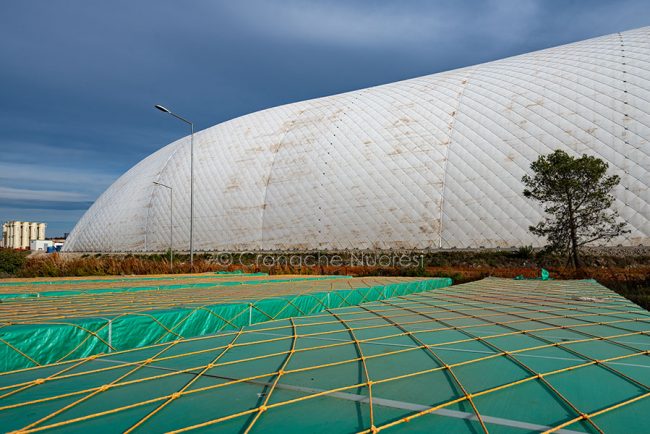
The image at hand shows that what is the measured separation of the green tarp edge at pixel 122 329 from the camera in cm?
505

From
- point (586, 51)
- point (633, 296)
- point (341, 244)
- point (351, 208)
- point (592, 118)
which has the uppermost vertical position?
point (586, 51)

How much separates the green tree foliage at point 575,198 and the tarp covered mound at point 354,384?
17368mm

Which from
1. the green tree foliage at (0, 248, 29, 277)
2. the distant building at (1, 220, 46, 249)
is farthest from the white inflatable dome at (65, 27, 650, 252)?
the distant building at (1, 220, 46, 249)

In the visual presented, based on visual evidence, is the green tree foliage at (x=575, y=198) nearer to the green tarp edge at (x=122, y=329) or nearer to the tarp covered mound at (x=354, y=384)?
the green tarp edge at (x=122, y=329)

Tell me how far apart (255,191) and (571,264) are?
21157 mm

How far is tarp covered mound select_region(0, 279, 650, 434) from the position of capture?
2939 mm

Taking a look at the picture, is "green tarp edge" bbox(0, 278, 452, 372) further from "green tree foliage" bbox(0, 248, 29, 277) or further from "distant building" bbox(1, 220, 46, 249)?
"distant building" bbox(1, 220, 46, 249)

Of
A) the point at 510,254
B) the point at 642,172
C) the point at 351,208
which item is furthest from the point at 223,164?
the point at 642,172

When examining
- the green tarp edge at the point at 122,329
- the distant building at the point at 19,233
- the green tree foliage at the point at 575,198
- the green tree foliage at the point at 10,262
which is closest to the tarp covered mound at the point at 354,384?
the green tarp edge at the point at 122,329

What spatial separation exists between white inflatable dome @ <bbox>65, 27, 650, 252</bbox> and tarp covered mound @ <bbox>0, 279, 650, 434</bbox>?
2070 cm

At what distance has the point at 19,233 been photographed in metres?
113

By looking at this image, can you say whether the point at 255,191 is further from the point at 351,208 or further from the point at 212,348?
the point at 212,348

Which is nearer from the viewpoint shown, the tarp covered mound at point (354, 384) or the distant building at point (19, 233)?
the tarp covered mound at point (354, 384)

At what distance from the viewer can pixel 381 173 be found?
2947cm
